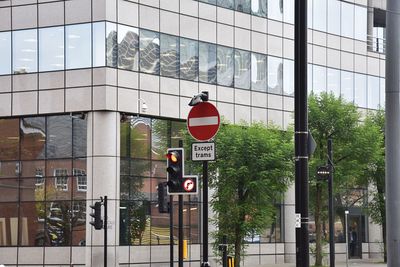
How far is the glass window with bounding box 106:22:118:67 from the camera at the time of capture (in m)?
43.0

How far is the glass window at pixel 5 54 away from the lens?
148 ft

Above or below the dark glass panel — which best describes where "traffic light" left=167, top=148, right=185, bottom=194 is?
below

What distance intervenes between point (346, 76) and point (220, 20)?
12437 millimetres

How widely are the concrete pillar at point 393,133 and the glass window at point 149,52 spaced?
31660 mm

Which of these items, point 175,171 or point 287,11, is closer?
point 175,171

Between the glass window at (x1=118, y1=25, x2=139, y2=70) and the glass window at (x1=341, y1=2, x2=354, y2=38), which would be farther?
the glass window at (x1=341, y1=2, x2=354, y2=38)

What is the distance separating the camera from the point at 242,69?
165ft

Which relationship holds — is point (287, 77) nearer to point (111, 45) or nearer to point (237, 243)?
point (111, 45)

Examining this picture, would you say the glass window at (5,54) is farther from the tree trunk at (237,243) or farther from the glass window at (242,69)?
the tree trunk at (237,243)

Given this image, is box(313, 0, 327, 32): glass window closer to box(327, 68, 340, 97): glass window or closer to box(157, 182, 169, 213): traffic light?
box(327, 68, 340, 97): glass window

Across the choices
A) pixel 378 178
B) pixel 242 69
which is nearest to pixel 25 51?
pixel 242 69

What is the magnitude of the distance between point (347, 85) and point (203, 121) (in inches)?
1708

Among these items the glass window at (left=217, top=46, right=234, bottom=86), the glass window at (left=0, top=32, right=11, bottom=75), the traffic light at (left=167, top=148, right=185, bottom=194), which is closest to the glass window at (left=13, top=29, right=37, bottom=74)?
the glass window at (left=0, top=32, right=11, bottom=75)

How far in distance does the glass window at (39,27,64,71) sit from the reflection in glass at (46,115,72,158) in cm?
258
